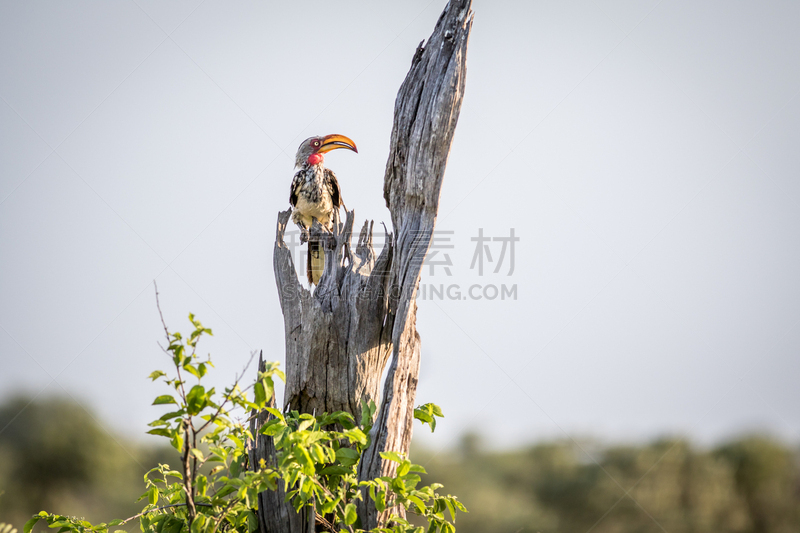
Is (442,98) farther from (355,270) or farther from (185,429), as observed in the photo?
(185,429)

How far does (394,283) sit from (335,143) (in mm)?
2328

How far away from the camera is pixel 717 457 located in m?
8.54

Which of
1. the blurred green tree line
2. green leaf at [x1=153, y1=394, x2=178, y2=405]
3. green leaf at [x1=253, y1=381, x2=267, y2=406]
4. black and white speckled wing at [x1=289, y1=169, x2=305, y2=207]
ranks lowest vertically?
the blurred green tree line

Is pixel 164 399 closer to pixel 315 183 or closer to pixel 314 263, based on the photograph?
pixel 314 263

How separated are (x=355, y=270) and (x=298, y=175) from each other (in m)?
2.24

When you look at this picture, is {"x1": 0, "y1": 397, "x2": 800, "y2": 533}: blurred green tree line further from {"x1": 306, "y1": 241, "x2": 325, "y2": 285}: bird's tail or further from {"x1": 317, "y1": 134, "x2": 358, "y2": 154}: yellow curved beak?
{"x1": 317, "y1": 134, "x2": 358, "y2": 154}: yellow curved beak

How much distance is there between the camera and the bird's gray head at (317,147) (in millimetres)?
4949

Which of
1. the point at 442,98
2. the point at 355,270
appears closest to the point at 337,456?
the point at 355,270

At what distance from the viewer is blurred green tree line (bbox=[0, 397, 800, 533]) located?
26.7ft

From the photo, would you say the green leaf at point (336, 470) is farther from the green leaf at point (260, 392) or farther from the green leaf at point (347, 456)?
the green leaf at point (260, 392)

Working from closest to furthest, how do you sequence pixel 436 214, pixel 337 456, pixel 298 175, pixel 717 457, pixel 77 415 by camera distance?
pixel 337 456
pixel 436 214
pixel 298 175
pixel 717 457
pixel 77 415

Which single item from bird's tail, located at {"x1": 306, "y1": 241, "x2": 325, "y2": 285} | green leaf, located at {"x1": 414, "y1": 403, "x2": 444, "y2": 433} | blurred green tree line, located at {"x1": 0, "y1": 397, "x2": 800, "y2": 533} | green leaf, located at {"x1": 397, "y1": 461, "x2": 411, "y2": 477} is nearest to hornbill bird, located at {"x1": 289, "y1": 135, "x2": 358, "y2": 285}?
bird's tail, located at {"x1": 306, "y1": 241, "x2": 325, "y2": 285}

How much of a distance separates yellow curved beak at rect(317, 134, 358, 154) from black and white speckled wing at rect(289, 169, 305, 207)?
0.30m

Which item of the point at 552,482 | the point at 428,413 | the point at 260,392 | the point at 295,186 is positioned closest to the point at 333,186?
the point at 295,186
